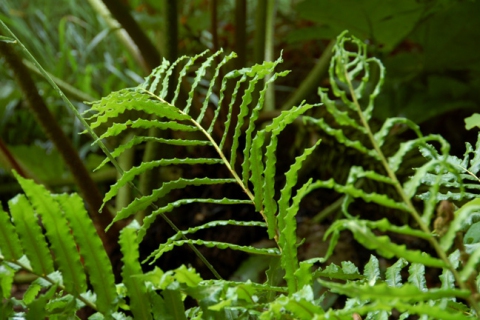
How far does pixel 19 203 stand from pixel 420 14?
916 mm

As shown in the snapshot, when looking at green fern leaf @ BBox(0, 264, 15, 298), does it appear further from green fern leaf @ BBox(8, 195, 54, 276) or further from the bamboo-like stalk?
the bamboo-like stalk

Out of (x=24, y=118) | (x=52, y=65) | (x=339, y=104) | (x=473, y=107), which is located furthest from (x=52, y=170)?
(x=473, y=107)

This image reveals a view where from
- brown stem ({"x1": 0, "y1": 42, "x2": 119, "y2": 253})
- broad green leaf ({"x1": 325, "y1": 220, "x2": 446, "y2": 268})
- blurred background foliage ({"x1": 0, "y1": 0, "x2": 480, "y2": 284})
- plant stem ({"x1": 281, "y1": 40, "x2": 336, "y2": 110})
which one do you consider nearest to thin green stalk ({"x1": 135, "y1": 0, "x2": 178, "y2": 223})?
blurred background foliage ({"x1": 0, "y1": 0, "x2": 480, "y2": 284})

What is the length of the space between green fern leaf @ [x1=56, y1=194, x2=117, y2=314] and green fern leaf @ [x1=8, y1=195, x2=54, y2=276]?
22 mm

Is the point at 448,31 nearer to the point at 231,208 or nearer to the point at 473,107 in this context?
the point at 473,107

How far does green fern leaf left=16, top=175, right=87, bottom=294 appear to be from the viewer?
11.0 inches

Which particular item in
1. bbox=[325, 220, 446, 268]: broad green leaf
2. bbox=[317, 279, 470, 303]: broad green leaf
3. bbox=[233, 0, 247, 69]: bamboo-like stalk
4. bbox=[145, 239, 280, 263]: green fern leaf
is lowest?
bbox=[145, 239, 280, 263]: green fern leaf

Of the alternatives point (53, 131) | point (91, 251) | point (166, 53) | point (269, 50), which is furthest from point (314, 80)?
point (91, 251)

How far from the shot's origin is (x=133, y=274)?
285 millimetres

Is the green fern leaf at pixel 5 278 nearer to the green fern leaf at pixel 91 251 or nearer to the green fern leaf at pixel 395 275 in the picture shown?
the green fern leaf at pixel 91 251

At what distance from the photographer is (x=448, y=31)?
44.2 inches

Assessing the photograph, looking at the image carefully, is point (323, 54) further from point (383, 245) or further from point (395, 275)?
point (383, 245)

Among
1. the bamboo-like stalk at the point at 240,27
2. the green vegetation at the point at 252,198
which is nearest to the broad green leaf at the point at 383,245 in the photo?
the green vegetation at the point at 252,198

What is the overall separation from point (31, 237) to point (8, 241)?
0.02 meters
